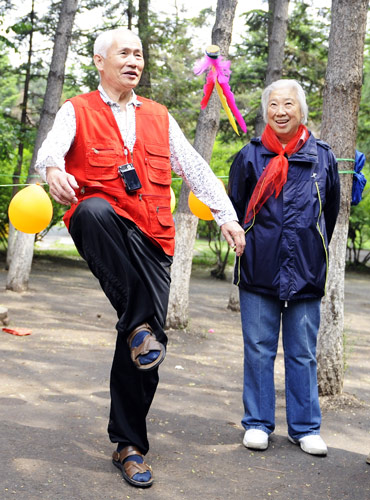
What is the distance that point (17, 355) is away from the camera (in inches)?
279

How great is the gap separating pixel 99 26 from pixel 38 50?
164 centimetres

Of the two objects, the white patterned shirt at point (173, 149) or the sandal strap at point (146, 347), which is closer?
the sandal strap at point (146, 347)

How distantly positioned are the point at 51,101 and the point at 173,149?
28.5 ft

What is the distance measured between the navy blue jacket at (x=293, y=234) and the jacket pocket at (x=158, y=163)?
869mm

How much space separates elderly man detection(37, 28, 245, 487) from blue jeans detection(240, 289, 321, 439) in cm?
89

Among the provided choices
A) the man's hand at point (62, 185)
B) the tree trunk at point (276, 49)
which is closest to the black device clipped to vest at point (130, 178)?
the man's hand at point (62, 185)

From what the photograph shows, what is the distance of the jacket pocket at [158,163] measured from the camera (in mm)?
3525

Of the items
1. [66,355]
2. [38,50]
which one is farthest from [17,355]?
[38,50]

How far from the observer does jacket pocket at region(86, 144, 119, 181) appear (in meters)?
3.42

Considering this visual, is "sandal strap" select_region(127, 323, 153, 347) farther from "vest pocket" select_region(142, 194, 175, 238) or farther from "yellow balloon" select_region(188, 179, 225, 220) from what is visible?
"yellow balloon" select_region(188, 179, 225, 220)

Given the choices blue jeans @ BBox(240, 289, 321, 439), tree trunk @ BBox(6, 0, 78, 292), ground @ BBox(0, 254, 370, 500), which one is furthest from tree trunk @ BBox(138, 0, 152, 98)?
blue jeans @ BBox(240, 289, 321, 439)

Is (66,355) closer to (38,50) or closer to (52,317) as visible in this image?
(52,317)

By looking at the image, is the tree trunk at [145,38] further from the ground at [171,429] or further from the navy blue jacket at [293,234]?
the navy blue jacket at [293,234]

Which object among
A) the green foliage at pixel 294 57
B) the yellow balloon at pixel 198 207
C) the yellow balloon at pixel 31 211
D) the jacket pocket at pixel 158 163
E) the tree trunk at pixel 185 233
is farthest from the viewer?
the green foliage at pixel 294 57
